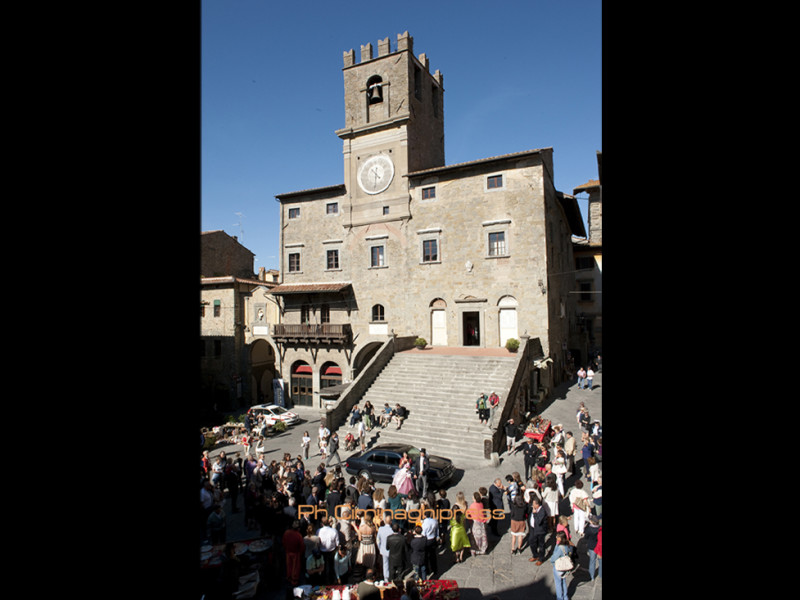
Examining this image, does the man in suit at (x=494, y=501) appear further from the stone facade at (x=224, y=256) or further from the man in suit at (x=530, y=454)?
the stone facade at (x=224, y=256)

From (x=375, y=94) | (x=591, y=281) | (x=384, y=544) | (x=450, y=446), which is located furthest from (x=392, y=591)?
(x=591, y=281)

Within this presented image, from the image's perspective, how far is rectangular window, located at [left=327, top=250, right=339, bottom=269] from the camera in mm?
31219

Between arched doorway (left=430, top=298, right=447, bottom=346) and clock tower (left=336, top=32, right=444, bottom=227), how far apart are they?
19.4 feet

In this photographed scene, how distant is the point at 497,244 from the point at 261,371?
19.5 metres

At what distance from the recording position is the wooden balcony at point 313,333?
29312mm

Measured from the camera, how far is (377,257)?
29656 millimetres

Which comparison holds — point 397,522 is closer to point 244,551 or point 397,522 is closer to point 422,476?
point 422,476

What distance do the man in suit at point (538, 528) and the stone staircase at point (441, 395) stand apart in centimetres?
665

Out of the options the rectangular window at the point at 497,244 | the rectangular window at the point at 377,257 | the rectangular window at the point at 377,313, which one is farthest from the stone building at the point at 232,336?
the rectangular window at the point at 497,244
